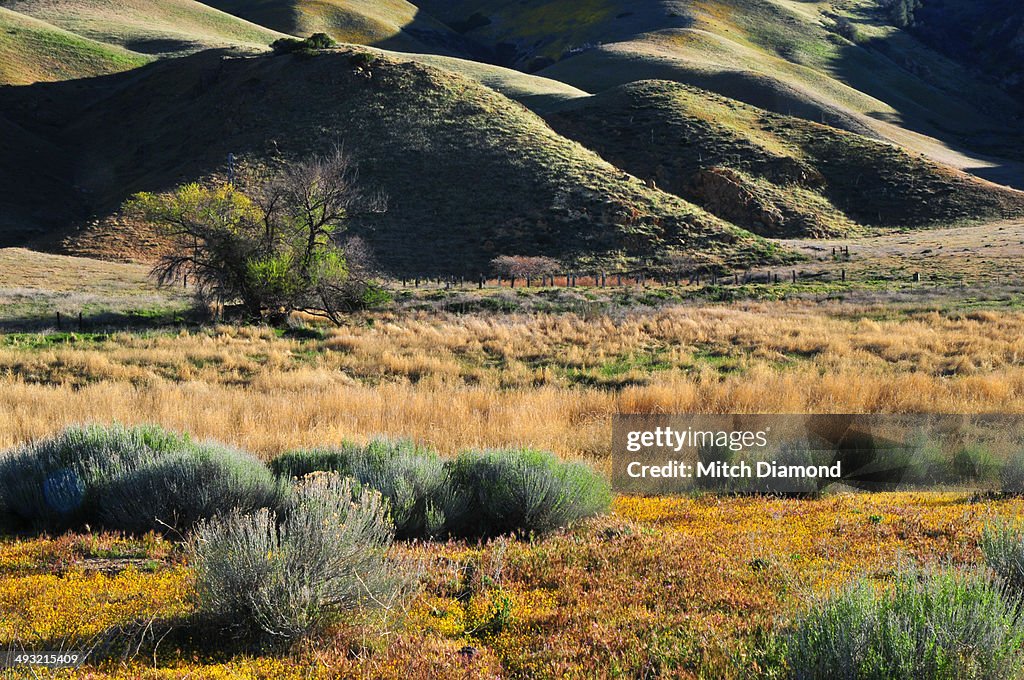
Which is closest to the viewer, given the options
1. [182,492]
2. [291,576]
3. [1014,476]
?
[291,576]

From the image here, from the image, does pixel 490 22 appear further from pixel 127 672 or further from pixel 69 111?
pixel 127 672

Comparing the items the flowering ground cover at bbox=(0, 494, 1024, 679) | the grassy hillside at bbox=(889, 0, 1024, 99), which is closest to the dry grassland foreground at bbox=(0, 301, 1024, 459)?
the flowering ground cover at bbox=(0, 494, 1024, 679)

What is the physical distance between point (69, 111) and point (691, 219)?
65.4 meters

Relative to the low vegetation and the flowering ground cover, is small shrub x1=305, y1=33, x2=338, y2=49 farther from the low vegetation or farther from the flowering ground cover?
the flowering ground cover

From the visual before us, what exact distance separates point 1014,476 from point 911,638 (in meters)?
5.17

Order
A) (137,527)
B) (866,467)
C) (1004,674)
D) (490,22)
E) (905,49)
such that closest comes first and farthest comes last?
(1004,674) → (137,527) → (866,467) → (905,49) → (490,22)

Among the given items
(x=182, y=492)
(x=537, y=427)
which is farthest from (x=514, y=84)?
(x=182, y=492)

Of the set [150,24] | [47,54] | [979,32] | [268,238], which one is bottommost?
[268,238]

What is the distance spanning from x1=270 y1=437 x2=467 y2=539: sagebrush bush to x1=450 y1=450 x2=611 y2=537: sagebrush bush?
0.19m

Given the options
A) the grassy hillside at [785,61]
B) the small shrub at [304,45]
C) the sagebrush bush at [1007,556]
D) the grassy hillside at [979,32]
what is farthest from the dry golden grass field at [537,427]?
the grassy hillside at [979,32]

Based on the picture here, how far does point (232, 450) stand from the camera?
638 centimetres

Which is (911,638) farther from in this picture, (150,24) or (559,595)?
(150,24)

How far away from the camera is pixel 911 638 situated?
2900 millimetres

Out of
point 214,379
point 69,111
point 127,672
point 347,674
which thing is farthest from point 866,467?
point 69,111
